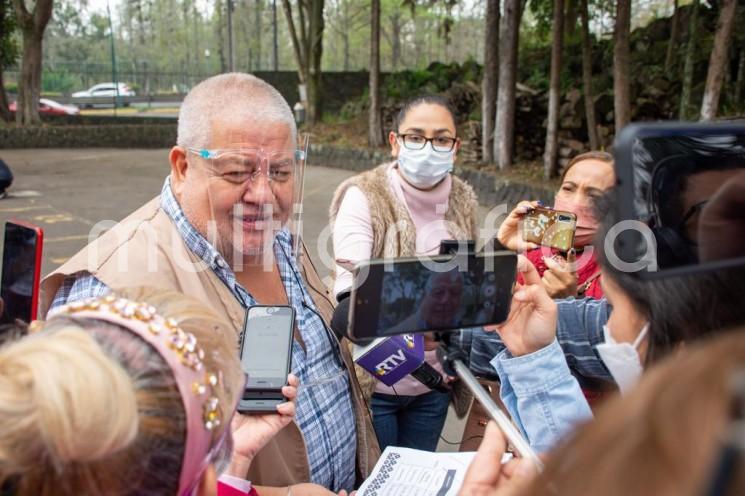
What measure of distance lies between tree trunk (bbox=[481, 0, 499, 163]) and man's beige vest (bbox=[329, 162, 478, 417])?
8.68 m

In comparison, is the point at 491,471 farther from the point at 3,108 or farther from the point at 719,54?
the point at 3,108

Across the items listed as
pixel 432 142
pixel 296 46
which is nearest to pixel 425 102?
pixel 432 142

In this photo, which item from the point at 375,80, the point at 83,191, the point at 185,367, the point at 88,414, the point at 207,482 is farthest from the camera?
the point at 375,80

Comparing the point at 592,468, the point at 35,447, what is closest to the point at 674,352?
the point at 592,468

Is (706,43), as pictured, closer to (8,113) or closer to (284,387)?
(284,387)

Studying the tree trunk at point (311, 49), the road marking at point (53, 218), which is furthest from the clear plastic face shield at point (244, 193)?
the tree trunk at point (311, 49)

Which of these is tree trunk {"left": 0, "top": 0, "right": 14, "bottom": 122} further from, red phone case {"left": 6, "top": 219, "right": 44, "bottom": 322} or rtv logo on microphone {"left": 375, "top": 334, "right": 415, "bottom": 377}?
rtv logo on microphone {"left": 375, "top": 334, "right": 415, "bottom": 377}

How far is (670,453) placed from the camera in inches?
20.3

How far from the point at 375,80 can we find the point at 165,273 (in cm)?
1417

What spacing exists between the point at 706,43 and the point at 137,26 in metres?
58.3

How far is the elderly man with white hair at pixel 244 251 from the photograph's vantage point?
173cm

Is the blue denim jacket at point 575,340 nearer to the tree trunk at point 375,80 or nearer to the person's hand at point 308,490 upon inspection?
→ the person's hand at point 308,490

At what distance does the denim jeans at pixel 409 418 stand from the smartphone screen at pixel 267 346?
3.21ft

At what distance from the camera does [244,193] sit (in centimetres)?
192
